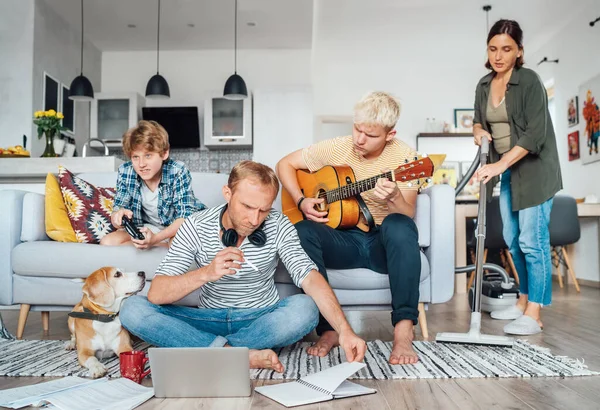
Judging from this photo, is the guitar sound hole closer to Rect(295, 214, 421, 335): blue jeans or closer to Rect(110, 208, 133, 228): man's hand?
Rect(295, 214, 421, 335): blue jeans

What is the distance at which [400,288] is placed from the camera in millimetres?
2029

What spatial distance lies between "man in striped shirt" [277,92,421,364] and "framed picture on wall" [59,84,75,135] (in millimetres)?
4576

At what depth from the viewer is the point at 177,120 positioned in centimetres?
700

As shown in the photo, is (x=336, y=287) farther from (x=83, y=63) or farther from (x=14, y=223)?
(x=83, y=63)

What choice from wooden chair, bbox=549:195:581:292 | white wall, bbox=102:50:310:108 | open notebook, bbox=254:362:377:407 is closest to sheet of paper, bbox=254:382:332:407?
open notebook, bbox=254:362:377:407

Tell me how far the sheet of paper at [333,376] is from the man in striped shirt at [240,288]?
16cm

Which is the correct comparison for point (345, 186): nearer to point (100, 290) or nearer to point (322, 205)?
point (322, 205)

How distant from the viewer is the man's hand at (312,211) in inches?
90.0

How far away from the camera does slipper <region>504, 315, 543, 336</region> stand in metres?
2.48

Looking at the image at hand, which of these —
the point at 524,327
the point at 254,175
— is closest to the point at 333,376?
the point at 254,175

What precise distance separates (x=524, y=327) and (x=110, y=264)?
182 centimetres

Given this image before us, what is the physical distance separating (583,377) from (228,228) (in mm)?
1173

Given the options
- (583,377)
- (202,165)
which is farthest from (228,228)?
(202,165)

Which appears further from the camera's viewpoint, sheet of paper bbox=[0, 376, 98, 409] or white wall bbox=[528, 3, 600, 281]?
white wall bbox=[528, 3, 600, 281]
